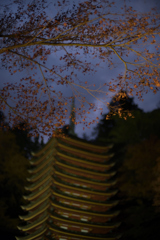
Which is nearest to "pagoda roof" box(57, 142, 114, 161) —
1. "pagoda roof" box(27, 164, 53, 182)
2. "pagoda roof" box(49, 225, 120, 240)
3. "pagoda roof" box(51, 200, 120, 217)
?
"pagoda roof" box(27, 164, 53, 182)

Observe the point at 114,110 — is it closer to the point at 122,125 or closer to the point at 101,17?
the point at 101,17

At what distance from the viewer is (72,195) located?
12.2m

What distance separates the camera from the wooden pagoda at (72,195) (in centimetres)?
1170

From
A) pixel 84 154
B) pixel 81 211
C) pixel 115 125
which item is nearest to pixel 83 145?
pixel 84 154

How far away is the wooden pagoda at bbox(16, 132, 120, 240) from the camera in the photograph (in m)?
11.7

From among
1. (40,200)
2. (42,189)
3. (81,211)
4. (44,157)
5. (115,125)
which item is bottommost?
(40,200)

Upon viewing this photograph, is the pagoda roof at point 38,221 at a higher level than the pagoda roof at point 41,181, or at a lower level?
lower

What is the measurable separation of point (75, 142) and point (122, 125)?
801cm

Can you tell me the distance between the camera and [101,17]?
15.3ft

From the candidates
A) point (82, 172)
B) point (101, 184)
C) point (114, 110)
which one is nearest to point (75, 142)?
point (82, 172)

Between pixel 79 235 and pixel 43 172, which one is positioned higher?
pixel 43 172

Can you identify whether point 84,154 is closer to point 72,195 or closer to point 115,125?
point 72,195

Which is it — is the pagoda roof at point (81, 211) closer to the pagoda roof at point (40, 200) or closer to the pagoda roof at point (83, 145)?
the pagoda roof at point (40, 200)

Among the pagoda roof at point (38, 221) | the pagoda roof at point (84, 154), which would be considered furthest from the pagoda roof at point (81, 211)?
the pagoda roof at point (84, 154)
